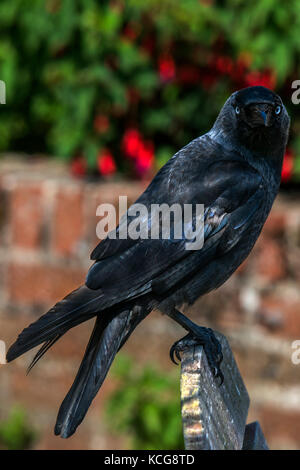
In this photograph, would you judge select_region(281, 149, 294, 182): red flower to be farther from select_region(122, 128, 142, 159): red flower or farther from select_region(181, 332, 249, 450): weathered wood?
select_region(181, 332, 249, 450): weathered wood

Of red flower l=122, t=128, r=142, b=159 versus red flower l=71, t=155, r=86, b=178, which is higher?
red flower l=122, t=128, r=142, b=159

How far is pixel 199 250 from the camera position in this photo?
2.17 meters

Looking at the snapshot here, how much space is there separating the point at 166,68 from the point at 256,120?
66.3 inches

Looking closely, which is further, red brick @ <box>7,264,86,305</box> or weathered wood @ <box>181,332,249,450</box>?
red brick @ <box>7,264,86,305</box>

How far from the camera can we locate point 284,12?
138 inches

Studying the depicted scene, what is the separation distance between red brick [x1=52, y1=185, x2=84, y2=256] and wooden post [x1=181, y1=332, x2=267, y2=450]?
1.68m

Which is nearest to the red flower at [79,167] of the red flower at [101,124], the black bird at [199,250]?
the red flower at [101,124]

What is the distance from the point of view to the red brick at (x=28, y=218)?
3619 mm

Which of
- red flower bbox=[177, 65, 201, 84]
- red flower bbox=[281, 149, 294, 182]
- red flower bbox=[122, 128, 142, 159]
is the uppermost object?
red flower bbox=[177, 65, 201, 84]

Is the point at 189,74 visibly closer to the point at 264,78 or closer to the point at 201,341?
the point at 264,78

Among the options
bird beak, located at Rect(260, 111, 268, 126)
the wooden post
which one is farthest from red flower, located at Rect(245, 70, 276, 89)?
the wooden post

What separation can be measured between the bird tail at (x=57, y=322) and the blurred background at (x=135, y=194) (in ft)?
4.93

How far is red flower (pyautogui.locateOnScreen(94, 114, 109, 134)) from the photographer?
3.75 m

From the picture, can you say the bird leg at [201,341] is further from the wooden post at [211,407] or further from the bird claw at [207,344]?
the wooden post at [211,407]
